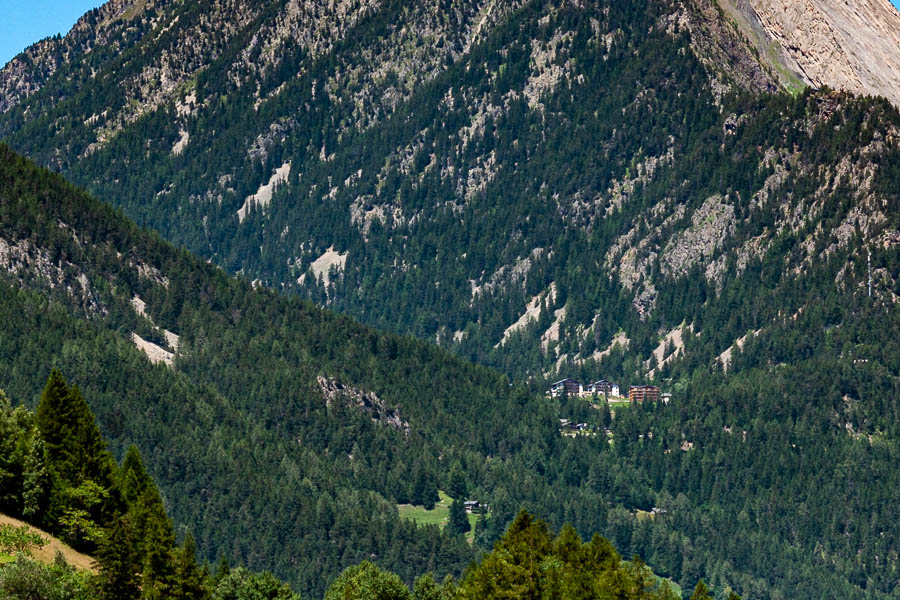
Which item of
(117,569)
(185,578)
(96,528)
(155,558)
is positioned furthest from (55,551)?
(185,578)

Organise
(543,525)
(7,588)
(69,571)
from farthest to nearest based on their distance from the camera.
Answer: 1. (543,525)
2. (69,571)
3. (7,588)

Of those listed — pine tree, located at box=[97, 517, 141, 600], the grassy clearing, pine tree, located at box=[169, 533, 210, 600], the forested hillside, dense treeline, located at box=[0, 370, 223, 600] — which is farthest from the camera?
the grassy clearing

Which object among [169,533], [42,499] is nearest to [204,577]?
[169,533]

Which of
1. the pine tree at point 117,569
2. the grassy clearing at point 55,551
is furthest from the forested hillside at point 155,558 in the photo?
the grassy clearing at point 55,551

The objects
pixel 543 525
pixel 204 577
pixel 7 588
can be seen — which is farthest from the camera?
pixel 543 525

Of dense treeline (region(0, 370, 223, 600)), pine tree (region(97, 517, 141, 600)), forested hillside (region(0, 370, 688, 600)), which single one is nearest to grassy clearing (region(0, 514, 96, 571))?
forested hillside (region(0, 370, 688, 600))

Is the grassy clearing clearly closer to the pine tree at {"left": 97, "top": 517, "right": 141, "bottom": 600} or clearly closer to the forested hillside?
the forested hillside

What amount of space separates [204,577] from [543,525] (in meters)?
31.7

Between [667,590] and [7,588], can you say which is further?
[667,590]

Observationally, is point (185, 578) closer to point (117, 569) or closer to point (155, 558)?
point (155, 558)

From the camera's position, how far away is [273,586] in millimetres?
191000

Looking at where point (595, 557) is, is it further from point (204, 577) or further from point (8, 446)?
point (8, 446)

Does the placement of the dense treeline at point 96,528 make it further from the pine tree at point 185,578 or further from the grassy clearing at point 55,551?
the grassy clearing at point 55,551

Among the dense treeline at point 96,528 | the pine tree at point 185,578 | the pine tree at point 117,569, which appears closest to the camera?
the pine tree at point 117,569
